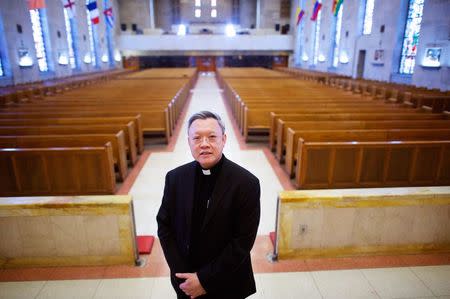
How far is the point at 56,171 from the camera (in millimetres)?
3721

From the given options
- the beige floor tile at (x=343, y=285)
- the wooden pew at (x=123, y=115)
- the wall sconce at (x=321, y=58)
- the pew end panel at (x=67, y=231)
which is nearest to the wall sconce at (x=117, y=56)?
the wall sconce at (x=321, y=58)

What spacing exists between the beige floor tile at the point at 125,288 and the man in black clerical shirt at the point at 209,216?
2.89 ft

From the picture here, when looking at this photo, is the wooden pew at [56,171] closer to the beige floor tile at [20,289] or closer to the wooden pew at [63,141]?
the wooden pew at [63,141]

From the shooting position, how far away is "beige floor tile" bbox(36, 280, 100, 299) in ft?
7.03

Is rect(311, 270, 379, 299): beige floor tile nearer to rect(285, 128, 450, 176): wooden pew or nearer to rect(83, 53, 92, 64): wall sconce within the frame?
rect(285, 128, 450, 176): wooden pew

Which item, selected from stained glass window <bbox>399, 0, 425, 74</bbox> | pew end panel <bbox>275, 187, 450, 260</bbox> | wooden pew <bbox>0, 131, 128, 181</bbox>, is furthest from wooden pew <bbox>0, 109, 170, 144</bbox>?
stained glass window <bbox>399, 0, 425, 74</bbox>

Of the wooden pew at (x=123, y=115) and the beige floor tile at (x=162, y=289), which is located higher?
the wooden pew at (x=123, y=115)

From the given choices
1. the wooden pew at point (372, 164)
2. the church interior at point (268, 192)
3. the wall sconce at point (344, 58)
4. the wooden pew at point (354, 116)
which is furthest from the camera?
A: the wall sconce at point (344, 58)

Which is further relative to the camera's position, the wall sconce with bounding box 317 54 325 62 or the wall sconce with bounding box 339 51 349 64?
the wall sconce with bounding box 317 54 325 62

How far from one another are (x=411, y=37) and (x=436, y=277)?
12.0 metres

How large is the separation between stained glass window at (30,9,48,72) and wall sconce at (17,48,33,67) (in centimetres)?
140

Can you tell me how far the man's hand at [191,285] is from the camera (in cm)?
138

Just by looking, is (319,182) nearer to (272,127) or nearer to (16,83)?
(272,127)

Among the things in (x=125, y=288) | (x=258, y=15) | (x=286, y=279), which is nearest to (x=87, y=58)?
(x=258, y=15)
